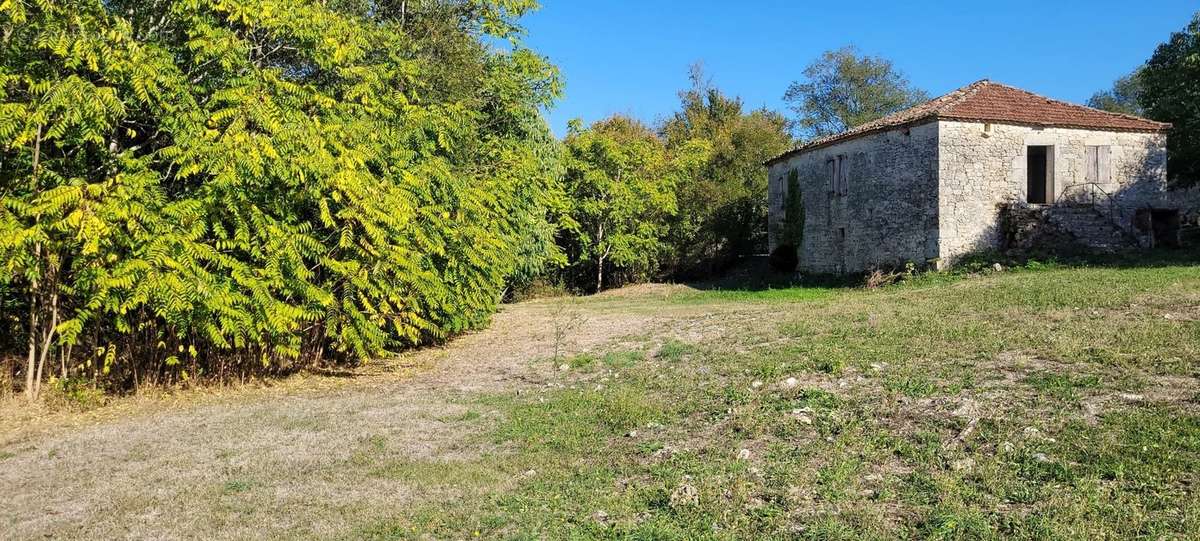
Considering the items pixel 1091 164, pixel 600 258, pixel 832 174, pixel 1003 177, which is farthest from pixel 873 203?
pixel 600 258

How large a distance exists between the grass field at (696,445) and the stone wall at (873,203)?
10243 mm

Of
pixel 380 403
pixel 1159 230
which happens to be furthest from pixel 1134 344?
pixel 1159 230

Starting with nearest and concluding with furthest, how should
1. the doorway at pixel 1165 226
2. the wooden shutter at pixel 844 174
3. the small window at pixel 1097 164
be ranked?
the small window at pixel 1097 164 < the doorway at pixel 1165 226 < the wooden shutter at pixel 844 174

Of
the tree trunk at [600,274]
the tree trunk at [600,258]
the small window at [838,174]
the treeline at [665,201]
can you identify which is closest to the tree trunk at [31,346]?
the treeline at [665,201]

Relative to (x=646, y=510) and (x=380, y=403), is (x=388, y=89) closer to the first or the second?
(x=380, y=403)

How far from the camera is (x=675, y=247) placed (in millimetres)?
31828

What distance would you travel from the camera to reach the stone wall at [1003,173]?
20328 millimetres

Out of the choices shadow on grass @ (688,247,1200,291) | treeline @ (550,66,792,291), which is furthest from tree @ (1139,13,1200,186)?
treeline @ (550,66,792,291)

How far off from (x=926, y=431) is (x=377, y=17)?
1505cm

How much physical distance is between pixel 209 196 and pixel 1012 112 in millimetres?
19972

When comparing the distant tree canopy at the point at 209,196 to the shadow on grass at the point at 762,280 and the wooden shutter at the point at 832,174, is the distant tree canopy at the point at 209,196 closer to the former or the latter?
the shadow on grass at the point at 762,280

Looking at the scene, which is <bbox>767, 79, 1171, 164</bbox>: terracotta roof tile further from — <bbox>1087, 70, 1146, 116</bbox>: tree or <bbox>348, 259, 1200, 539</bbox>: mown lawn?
<bbox>1087, 70, 1146, 116</bbox>: tree

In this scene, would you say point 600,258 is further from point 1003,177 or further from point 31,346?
point 31,346

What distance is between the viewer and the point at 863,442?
19.0ft
